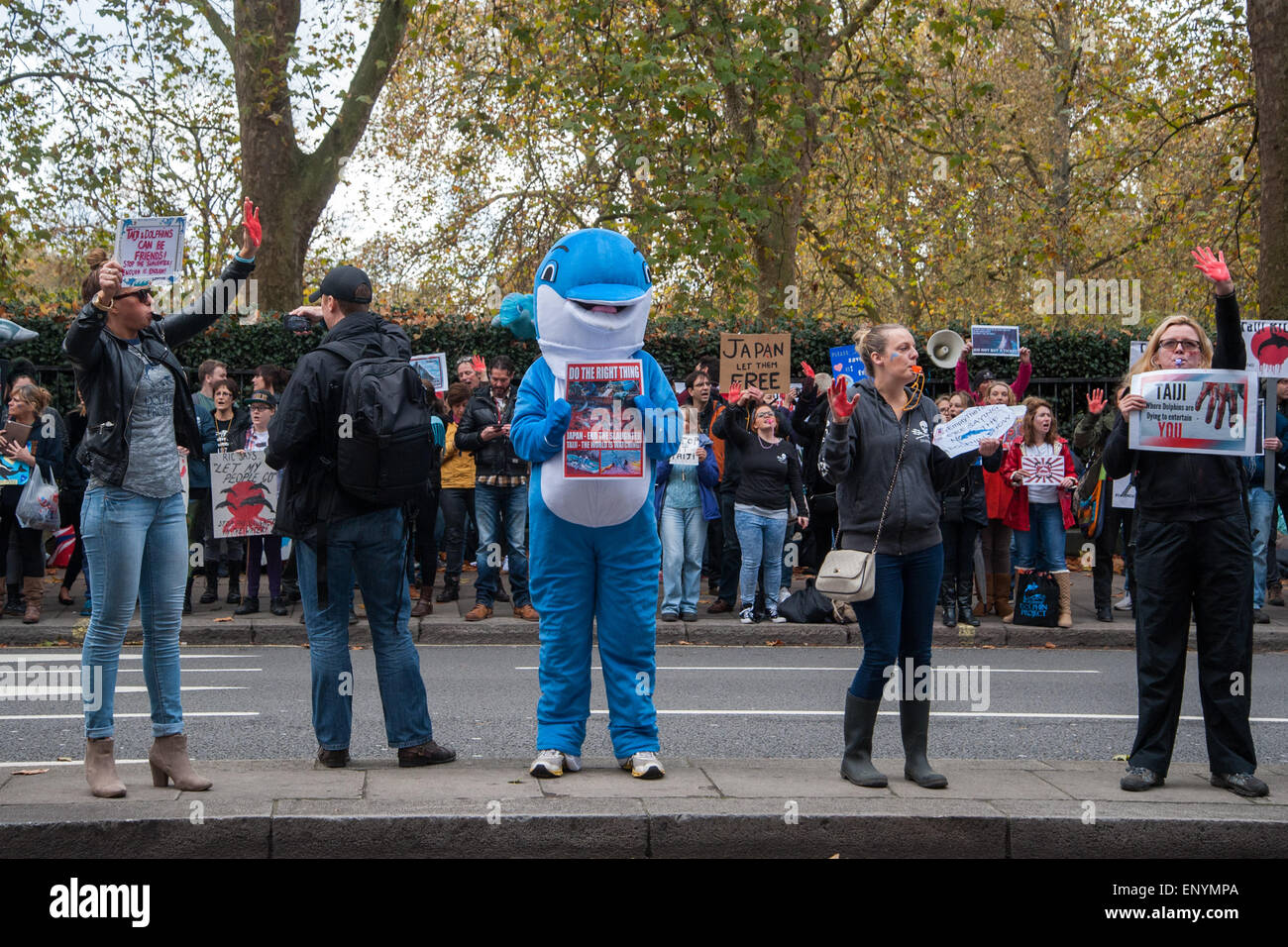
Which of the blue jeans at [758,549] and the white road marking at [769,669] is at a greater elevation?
the blue jeans at [758,549]

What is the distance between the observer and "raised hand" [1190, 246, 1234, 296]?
19.0ft

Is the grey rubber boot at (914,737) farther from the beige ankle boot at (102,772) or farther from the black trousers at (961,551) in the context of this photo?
the black trousers at (961,551)

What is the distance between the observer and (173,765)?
5316mm

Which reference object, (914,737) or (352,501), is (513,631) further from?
(914,737)

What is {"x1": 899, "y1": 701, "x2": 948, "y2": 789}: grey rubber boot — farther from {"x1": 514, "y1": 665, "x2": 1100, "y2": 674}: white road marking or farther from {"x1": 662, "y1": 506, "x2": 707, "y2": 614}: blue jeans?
{"x1": 662, "y1": 506, "x2": 707, "y2": 614}: blue jeans

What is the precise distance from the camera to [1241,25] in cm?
1858

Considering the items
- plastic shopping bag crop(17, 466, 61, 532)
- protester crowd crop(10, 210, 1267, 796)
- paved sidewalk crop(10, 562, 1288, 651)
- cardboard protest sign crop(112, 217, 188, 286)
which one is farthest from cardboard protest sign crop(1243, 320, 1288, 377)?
plastic shopping bag crop(17, 466, 61, 532)

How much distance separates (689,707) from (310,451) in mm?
3447

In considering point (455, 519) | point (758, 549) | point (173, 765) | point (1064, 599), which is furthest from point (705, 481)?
point (173, 765)

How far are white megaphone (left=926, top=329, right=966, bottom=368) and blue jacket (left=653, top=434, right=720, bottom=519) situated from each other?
118 inches

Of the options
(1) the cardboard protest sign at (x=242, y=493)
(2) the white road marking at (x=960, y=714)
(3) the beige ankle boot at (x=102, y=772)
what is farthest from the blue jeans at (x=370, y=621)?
(1) the cardboard protest sign at (x=242, y=493)

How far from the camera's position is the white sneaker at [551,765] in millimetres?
5602

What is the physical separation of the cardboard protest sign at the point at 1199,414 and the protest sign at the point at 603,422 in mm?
2268

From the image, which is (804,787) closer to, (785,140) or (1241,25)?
(785,140)
